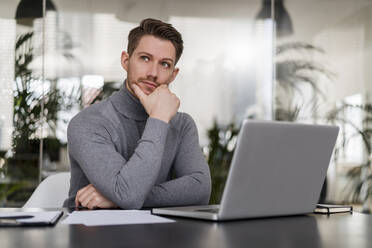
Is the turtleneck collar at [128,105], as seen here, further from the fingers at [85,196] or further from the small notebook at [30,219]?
the small notebook at [30,219]

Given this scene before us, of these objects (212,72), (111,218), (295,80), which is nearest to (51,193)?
(111,218)

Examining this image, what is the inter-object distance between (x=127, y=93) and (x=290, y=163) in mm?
918

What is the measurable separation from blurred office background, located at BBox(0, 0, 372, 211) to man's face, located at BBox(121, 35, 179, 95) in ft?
7.05

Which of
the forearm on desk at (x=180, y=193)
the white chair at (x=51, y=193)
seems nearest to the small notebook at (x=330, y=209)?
the forearm on desk at (x=180, y=193)

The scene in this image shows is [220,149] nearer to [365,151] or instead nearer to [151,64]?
[365,151]

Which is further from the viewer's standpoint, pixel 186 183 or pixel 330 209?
pixel 186 183

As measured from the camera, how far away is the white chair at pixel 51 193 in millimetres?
2059

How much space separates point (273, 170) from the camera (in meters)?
1.25

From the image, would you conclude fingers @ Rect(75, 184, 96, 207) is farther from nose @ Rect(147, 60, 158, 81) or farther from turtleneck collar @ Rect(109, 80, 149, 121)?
nose @ Rect(147, 60, 158, 81)

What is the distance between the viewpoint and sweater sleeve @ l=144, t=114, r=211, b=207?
1779 millimetres

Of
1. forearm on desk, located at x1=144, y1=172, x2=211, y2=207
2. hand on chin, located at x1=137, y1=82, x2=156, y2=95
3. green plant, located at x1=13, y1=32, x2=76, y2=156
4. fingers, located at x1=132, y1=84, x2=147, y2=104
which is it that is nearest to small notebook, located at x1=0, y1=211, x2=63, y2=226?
forearm on desk, located at x1=144, y1=172, x2=211, y2=207

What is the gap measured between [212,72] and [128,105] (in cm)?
261

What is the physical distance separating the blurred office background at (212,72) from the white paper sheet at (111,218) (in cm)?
272

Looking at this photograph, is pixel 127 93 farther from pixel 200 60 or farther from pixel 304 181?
pixel 200 60
